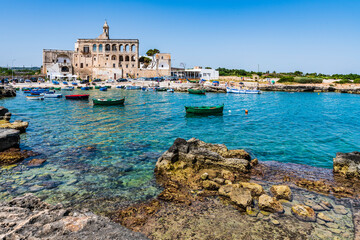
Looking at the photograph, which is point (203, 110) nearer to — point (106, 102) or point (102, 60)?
point (106, 102)

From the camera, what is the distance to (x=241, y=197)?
857 cm

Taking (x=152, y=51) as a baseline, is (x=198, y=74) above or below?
below

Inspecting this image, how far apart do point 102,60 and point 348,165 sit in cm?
9086

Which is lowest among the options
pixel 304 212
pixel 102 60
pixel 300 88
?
pixel 304 212

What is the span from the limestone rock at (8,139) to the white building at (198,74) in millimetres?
83699

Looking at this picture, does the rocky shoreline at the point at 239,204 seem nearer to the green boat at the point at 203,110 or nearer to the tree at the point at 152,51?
the green boat at the point at 203,110

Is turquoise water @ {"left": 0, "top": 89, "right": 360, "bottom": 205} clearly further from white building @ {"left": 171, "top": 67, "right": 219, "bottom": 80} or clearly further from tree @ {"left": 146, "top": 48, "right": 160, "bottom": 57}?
tree @ {"left": 146, "top": 48, "right": 160, "bottom": 57}

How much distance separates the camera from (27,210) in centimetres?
553

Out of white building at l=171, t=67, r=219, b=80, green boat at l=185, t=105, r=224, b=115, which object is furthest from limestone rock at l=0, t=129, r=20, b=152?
white building at l=171, t=67, r=219, b=80

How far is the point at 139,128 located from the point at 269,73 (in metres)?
107

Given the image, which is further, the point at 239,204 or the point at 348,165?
the point at 348,165

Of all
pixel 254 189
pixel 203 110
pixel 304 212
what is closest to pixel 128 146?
pixel 254 189

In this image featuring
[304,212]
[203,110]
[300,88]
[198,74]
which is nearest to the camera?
[304,212]

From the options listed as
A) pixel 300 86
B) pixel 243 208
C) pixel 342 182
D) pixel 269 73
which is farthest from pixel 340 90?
pixel 243 208
